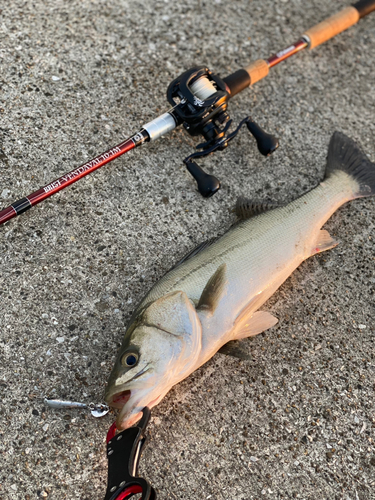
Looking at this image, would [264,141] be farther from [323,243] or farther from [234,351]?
[234,351]

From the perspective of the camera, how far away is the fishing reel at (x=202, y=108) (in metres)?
2.67

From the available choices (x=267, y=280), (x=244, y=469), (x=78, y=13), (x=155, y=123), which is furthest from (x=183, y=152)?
(x=244, y=469)

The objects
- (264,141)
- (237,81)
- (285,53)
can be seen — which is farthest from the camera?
(285,53)

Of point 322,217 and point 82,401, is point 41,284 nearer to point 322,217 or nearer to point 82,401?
point 82,401

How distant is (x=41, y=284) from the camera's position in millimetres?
2553

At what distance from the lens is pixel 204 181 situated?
2764 mm

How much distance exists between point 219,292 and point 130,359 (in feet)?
1.88

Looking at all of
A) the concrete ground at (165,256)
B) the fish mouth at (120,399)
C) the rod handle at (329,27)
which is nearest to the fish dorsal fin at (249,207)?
the concrete ground at (165,256)

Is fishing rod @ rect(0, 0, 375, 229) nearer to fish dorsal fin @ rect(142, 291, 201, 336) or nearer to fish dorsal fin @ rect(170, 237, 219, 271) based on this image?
fish dorsal fin @ rect(170, 237, 219, 271)

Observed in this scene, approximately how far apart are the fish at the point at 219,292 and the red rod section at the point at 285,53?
0.82m

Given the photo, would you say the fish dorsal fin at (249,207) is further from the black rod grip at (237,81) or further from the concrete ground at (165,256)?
the black rod grip at (237,81)

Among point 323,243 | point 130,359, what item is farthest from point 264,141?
point 130,359

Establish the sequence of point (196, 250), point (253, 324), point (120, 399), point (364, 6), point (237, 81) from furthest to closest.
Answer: point (364, 6) → point (237, 81) → point (196, 250) → point (253, 324) → point (120, 399)

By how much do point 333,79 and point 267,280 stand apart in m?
2.06
